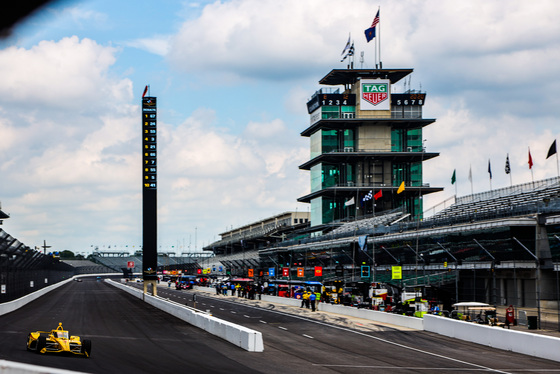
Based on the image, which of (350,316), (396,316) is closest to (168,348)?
(396,316)

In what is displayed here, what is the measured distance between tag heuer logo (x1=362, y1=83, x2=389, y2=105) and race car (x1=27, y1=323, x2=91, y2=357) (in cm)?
10229

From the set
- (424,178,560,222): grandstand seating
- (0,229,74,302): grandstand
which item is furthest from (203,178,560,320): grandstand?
(0,229,74,302): grandstand

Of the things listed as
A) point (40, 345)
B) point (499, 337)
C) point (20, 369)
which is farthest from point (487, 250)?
point (20, 369)

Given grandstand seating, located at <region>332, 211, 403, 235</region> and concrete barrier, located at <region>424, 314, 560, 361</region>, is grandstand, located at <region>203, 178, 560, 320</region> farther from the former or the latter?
grandstand seating, located at <region>332, 211, 403, 235</region>

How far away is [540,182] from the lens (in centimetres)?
6706

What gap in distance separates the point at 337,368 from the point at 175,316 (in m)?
23.6

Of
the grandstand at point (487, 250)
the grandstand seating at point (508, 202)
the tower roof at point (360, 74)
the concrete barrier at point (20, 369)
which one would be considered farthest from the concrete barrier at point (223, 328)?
the tower roof at point (360, 74)

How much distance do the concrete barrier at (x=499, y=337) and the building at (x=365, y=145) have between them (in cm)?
8386

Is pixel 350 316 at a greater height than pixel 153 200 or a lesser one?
lesser

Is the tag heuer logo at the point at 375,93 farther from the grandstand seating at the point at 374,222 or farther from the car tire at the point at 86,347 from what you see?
the car tire at the point at 86,347

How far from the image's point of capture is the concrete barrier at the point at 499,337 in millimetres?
23547

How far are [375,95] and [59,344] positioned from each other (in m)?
104

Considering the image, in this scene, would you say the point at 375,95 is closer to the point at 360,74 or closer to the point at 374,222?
the point at 360,74

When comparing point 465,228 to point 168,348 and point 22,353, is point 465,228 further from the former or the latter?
point 22,353
